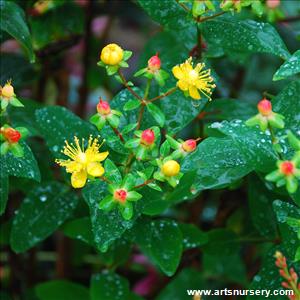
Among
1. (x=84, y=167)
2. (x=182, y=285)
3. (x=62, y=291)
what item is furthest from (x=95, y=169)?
(x=182, y=285)

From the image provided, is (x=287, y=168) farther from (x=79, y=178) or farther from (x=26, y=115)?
(x=26, y=115)

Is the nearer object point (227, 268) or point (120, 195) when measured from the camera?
point (120, 195)

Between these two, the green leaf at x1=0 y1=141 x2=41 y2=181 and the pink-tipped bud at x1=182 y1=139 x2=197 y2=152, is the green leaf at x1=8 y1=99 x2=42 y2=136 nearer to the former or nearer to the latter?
the green leaf at x1=0 y1=141 x2=41 y2=181

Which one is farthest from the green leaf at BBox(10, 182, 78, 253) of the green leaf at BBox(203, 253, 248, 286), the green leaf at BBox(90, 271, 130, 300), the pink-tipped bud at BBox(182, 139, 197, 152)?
the green leaf at BBox(203, 253, 248, 286)

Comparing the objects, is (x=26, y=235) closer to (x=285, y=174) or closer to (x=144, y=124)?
(x=144, y=124)

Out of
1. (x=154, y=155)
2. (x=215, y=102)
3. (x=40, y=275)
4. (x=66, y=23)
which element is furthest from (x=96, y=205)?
(x=40, y=275)

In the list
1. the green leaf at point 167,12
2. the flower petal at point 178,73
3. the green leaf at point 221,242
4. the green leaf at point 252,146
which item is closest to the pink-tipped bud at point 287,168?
the green leaf at point 252,146
